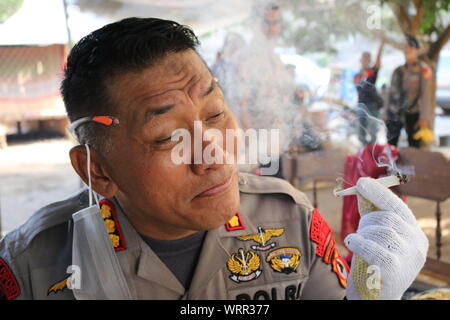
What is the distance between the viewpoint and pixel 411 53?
181cm

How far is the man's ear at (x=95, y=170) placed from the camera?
1101mm

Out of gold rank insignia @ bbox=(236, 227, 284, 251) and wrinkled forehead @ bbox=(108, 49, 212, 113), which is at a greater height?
wrinkled forehead @ bbox=(108, 49, 212, 113)

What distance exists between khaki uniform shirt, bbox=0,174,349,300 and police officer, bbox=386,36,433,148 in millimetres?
529

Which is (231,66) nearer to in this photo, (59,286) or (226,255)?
(226,255)

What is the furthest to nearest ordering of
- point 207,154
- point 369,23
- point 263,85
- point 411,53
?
point 369,23 < point 263,85 < point 411,53 < point 207,154

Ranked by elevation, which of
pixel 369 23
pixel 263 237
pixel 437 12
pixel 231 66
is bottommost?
A: pixel 263 237

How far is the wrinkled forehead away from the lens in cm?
100

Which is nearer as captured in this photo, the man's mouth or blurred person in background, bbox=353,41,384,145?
the man's mouth

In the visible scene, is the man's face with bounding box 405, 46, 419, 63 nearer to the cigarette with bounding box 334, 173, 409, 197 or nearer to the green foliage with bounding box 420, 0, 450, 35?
the cigarette with bounding box 334, 173, 409, 197

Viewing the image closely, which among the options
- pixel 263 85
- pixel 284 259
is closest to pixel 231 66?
pixel 263 85

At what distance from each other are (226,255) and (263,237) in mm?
123

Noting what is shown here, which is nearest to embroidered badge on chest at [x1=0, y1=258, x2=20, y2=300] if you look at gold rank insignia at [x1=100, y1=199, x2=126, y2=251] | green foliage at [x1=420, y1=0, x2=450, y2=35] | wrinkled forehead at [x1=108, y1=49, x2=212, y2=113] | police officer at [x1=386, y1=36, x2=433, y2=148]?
gold rank insignia at [x1=100, y1=199, x2=126, y2=251]

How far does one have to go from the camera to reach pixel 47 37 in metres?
1.35
